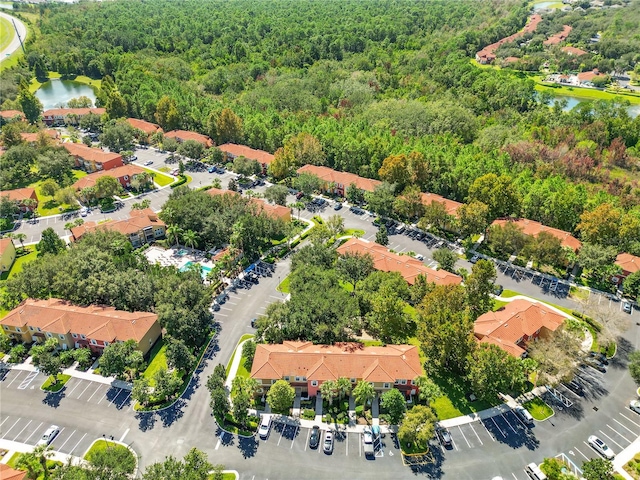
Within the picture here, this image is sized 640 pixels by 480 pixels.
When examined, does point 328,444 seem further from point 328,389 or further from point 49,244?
point 49,244

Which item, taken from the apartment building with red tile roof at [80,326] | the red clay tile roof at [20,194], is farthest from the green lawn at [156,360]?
the red clay tile roof at [20,194]

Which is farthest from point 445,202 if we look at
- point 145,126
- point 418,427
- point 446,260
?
point 145,126

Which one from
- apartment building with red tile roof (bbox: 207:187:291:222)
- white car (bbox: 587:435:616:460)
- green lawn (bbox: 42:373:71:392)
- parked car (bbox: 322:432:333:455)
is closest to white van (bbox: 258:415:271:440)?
parked car (bbox: 322:432:333:455)

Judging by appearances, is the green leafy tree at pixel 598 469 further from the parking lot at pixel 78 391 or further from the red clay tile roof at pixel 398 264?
the parking lot at pixel 78 391

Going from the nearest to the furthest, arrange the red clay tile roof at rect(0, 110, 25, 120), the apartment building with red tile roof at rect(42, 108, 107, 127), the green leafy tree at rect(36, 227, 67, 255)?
1. the green leafy tree at rect(36, 227, 67, 255)
2. the red clay tile roof at rect(0, 110, 25, 120)
3. the apartment building with red tile roof at rect(42, 108, 107, 127)

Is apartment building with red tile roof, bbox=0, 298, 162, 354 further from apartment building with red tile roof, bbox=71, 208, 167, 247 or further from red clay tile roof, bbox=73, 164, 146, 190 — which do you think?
red clay tile roof, bbox=73, 164, 146, 190

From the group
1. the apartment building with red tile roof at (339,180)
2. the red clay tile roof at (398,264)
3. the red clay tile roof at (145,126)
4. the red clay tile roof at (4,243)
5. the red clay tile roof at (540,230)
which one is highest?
the red clay tile roof at (145,126)
